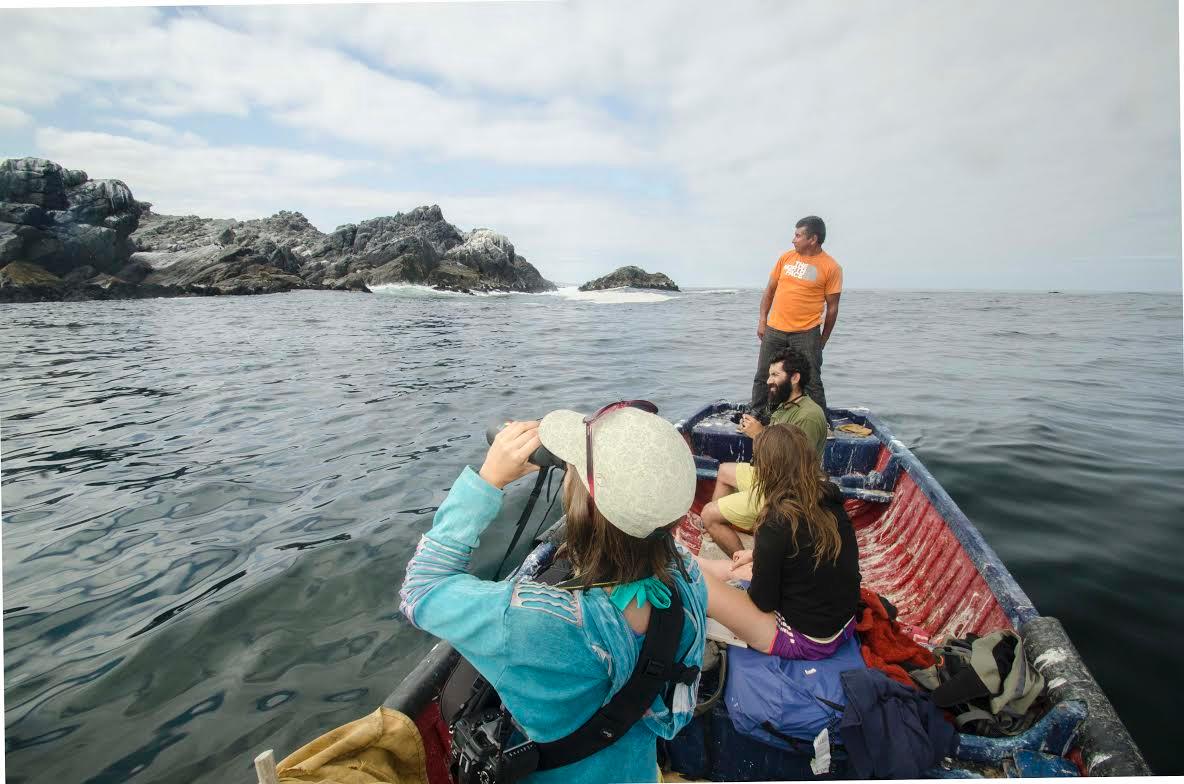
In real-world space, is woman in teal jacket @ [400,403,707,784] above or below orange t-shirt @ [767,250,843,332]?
below

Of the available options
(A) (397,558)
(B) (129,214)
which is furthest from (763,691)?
(B) (129,214)

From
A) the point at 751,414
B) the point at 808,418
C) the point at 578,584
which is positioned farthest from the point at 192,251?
the point at 578,584

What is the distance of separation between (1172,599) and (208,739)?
7660mm

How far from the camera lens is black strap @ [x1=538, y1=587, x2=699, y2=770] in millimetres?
1427

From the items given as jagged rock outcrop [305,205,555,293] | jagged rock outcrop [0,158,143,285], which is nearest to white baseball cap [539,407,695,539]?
jagged rock outcrop [0,158,143,285]

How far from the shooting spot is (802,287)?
19.8ft

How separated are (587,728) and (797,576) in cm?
153

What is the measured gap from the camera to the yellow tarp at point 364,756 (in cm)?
162

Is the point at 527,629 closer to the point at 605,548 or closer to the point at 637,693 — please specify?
the point at 605,548

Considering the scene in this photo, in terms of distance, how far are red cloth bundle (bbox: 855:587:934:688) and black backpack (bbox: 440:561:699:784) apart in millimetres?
1790

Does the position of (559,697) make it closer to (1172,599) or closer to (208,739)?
(208,739)

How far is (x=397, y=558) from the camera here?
5.30 meters

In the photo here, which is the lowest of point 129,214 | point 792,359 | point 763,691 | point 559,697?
point 763,691

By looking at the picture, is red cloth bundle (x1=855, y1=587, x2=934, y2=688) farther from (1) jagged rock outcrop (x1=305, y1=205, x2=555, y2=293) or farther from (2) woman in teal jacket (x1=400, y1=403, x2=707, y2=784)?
(1) jagged rock outcrop (x1=305, y1=205, x2=555, y2=293)
